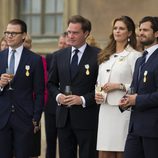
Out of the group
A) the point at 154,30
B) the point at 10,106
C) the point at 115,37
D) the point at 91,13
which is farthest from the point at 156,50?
the point at 91,13

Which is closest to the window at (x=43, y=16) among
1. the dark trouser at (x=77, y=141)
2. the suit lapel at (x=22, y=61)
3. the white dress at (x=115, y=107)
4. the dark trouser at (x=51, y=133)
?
the dark trouser at (x=51, y=133)

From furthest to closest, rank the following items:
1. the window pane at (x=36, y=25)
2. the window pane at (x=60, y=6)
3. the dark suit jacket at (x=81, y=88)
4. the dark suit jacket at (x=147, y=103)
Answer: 1. the window pane at (x=36, y=25)
2. the window pane at (x=60, y=6)
3. the dark suit jacket at (x=81, y=88)
4. the dark suit jacket at (x=147, y=103)

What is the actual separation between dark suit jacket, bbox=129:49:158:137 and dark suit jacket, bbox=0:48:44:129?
1.40 m

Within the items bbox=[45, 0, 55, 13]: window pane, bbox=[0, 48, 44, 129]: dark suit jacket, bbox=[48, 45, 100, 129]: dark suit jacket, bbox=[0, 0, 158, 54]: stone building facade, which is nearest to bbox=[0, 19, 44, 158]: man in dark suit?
bbox=[0, 48, 44, 129]: dark suit jacket

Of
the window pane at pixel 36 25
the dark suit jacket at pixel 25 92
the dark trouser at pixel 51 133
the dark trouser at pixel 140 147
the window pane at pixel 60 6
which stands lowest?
the dark trouser at pixel 51 133

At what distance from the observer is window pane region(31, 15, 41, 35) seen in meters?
18.1

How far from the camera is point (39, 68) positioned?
26.1 feet

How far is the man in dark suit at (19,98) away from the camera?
780 centimetres

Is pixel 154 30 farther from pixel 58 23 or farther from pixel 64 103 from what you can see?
pixel 58 23

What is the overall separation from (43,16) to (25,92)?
1041 cm

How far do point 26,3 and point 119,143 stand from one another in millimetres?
11260

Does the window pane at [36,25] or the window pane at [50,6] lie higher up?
the window pane at [50,6]

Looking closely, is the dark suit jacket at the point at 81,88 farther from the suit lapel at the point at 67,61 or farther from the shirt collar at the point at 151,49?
the shirt collar at the point at 151,49

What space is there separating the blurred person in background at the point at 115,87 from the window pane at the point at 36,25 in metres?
10.5
